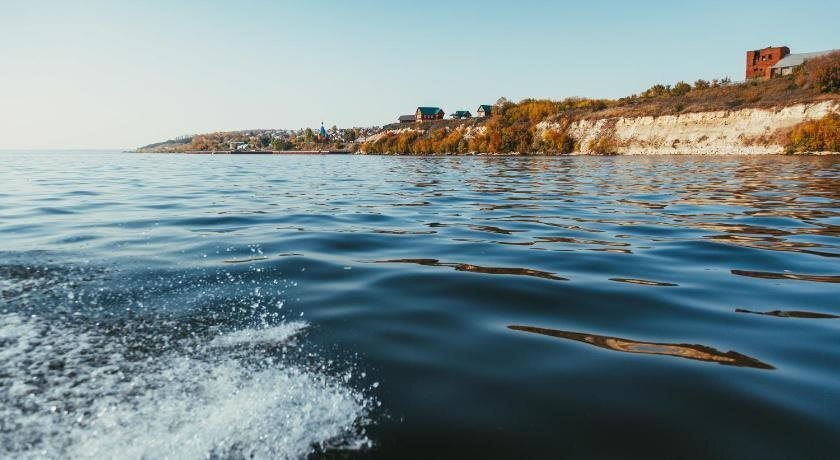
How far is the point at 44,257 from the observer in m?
6.53

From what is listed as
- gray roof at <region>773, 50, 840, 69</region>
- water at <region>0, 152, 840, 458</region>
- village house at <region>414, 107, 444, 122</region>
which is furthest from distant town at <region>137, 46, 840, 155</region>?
water at <region>0, 152, 840, 458</region>

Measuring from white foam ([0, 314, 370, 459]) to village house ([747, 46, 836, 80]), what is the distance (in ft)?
382

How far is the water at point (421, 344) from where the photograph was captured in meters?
2.39

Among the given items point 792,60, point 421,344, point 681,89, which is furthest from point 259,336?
point 792,60

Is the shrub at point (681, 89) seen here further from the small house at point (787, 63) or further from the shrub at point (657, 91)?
the small house at point (787, 63)

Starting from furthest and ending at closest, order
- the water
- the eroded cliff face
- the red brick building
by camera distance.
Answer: the red brick building < the eroded cliff face < the water

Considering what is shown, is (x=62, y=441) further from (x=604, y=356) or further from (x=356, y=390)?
(x=604, y=356)

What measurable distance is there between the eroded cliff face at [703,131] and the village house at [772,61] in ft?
141

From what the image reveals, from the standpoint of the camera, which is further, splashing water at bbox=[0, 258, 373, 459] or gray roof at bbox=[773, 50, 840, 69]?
gray roof at bbox=[773, 50, 840, 69]

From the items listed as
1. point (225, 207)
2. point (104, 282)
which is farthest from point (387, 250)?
point (225, 207)

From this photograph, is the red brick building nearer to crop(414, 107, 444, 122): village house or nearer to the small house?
the small house

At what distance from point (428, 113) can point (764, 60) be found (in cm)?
9227

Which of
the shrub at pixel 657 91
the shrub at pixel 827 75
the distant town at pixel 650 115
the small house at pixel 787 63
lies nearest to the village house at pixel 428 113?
the distant town at pixel 650 115

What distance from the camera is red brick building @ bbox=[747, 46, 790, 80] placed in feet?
316
